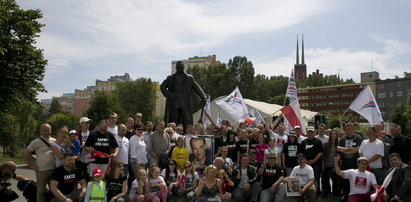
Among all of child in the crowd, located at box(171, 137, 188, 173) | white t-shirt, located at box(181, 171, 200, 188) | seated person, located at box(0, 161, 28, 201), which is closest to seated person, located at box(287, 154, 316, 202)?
white t-shirt, located at box(181, 171, 200, 188)

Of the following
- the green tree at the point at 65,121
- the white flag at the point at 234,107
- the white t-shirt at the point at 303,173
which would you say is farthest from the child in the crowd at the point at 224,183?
the green tree at the point at 65,121

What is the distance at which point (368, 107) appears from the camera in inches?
511

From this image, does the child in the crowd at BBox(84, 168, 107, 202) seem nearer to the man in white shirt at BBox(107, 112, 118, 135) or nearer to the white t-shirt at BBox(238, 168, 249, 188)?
the man in white shirt at BBox(107, 112, 118, 135)

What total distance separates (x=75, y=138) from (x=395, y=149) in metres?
7.44

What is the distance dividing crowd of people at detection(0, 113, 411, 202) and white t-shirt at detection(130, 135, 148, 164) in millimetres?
24

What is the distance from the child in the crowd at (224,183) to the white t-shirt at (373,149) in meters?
3.17

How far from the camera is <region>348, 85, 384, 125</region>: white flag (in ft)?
41.7

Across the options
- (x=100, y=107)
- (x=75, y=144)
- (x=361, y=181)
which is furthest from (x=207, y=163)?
(x=100, y=107)

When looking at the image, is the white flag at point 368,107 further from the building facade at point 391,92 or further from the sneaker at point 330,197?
the building facade at point 391,92

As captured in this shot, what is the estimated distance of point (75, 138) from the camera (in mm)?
9586

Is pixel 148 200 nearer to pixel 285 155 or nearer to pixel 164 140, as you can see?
pixel 164 140

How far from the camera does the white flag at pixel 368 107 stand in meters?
12.7

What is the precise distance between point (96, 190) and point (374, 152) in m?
6.14

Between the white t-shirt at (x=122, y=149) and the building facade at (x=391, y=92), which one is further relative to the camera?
the building facade at (x=391, y=92)
